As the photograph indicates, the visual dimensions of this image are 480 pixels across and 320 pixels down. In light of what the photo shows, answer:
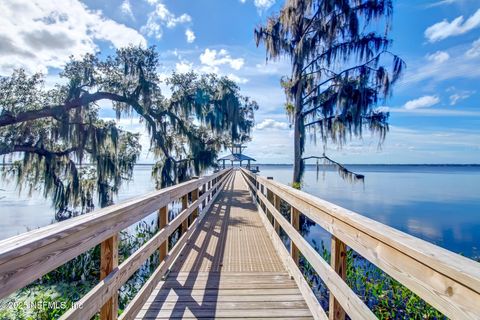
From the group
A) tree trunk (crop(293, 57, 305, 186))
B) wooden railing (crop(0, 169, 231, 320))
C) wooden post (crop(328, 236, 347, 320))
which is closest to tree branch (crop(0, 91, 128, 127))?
tree trunk (crop(293, 57, 305, 186))

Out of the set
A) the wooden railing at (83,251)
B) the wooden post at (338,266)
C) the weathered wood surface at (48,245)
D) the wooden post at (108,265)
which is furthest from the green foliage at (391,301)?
the weathered wood surface at (48,245)

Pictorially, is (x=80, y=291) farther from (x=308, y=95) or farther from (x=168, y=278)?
(x=308, y=95)

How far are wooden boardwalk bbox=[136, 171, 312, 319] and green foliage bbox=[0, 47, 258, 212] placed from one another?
25.1 feet

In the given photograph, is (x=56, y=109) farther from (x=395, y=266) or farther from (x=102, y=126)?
(x=395, y=266)

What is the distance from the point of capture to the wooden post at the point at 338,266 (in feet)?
5.00

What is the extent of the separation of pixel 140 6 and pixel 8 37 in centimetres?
471

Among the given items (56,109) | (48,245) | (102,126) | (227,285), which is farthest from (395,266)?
(102,126)

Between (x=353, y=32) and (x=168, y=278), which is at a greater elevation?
(x=353, y=32)

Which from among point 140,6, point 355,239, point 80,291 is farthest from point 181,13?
point 355,239

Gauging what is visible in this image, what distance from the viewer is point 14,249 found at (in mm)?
848

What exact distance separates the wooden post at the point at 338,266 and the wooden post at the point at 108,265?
1.26 meters

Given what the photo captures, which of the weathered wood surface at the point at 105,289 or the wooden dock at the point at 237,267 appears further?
the weathered wood surface at the point at 105,289

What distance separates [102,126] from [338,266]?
1085cm

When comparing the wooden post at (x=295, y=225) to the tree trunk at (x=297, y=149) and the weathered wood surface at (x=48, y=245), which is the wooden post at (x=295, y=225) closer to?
the weathered wood surface at (x=48, y=245)
